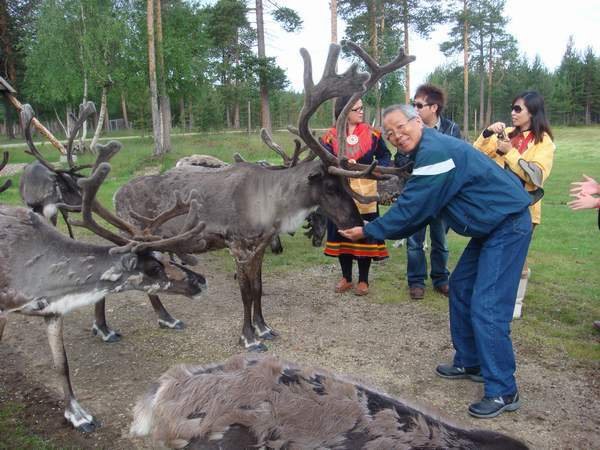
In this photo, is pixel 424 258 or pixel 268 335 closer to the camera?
pixel 268 335

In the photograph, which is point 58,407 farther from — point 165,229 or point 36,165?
point 36,165

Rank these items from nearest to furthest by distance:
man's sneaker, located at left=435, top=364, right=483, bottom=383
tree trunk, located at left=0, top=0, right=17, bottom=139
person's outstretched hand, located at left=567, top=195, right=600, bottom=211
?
1. person's outstretched hand, located at left=567, top=195, right=600, bottom=211
2. man's sneaker, located at left=435, top=364, right=483, bottom=383
3. tree trunk, located at left=0, top=0, right=17, bottom=139

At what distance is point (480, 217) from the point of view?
12.7 ft

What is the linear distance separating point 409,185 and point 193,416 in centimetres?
239

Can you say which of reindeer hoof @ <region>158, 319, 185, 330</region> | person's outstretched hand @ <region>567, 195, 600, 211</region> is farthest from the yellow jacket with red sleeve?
reindeer hoof @ <region>158, 319, 185, 330</region>

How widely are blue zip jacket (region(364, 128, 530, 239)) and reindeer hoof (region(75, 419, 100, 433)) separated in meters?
2.86

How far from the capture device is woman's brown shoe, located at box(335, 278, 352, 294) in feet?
23.1

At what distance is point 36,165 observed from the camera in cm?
681

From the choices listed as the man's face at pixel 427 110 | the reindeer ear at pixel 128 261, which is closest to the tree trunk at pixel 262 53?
the man's face at pixel 427 110

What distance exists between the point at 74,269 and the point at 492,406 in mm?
3439

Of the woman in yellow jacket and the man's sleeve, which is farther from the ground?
the woman in yellow jacket

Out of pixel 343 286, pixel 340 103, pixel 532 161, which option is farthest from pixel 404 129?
pixel 343 286

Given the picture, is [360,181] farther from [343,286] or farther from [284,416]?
[284,416]

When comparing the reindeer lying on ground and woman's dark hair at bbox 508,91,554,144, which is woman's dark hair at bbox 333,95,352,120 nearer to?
woman's dark hair at bbox 508,91,554,144
